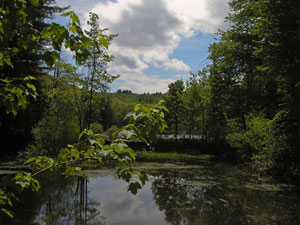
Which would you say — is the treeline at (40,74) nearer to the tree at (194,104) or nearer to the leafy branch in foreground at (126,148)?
the leafy branch in foreground at (126,148)

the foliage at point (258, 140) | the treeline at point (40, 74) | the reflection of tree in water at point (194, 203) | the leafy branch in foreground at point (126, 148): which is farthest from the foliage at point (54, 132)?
the leafy branch in foreground at point (126, 148)

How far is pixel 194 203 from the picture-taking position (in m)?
9.95

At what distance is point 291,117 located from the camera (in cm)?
1317

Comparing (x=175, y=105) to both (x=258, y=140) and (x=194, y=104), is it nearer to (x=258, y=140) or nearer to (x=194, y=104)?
(x=194, y=104)

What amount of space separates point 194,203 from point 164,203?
114cm

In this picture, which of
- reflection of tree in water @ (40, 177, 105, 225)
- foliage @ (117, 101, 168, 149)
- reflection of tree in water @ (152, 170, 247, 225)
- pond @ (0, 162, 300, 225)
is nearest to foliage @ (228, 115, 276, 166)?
pond @ (0, 162, 300, 225)

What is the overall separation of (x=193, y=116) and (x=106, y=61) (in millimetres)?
19344

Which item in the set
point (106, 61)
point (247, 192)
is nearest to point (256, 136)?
point (247, 192)

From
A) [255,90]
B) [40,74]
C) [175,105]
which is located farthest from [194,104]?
[40,74]

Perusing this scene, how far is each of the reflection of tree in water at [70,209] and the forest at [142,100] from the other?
157 centimetres

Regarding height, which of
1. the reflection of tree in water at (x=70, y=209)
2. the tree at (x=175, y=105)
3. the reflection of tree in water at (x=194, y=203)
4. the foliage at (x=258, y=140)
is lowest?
the reflection of tree in water at (x=70, y=209)

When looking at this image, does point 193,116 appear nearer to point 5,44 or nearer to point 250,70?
point 250,70

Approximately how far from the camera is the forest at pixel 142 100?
218cm

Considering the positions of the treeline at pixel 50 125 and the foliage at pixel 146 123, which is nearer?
the foliage at pixel 146 123
